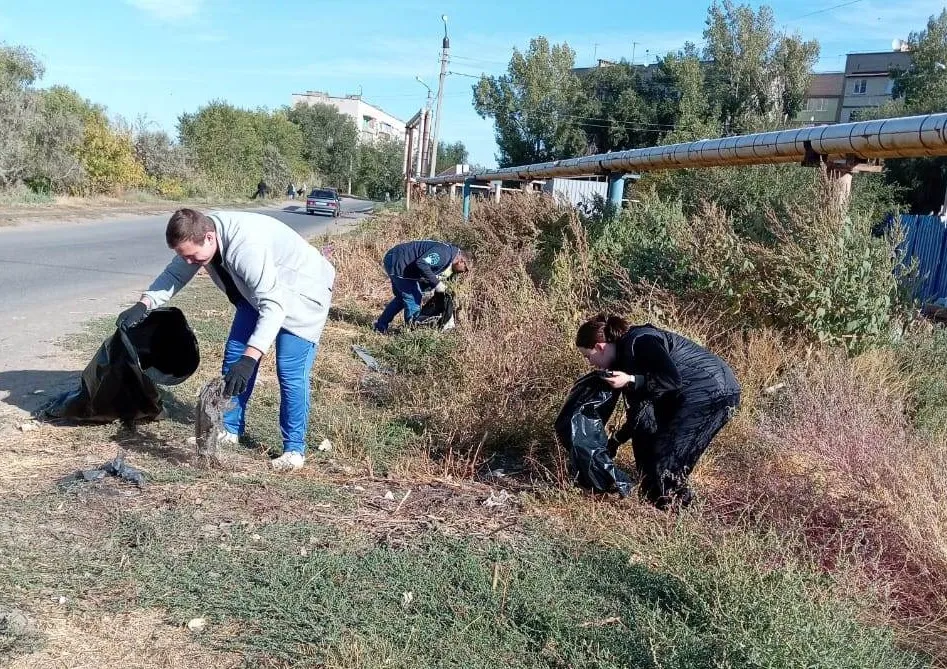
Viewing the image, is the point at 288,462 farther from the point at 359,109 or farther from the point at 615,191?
the point at 359,109

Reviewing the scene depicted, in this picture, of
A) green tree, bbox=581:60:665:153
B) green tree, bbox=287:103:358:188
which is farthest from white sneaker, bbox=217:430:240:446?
green tree, bbox=287:103:358:188

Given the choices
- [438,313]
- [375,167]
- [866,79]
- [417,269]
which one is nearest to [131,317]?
[417,269]

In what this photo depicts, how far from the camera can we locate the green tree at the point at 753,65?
147 feet

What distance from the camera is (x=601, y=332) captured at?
405 centimetres

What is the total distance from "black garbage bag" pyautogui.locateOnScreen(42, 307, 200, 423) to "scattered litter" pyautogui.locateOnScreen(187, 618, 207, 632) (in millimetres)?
2114

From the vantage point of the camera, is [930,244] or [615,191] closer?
[615,191]

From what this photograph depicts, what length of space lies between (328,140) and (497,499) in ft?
254

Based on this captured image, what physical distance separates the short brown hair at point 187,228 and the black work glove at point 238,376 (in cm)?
63

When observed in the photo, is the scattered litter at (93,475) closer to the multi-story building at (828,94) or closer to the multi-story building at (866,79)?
the multi-story building at (866,79)

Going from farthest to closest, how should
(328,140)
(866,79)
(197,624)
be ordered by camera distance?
1. (328,140)
2. (866,79)
3. (197,624)

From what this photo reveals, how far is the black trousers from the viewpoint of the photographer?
404 cm

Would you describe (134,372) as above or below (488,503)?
above

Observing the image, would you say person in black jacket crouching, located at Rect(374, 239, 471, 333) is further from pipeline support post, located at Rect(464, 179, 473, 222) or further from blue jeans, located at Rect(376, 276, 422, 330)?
pipeline support post, located at Rect(464, 179, 473, 222)

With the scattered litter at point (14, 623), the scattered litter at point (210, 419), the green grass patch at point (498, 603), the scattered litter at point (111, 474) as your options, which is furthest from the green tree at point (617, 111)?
the scattered litter at point (14, 623)
